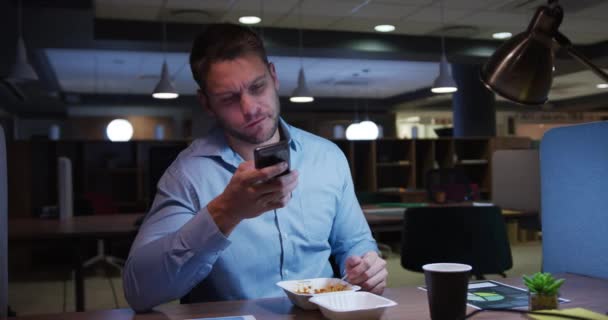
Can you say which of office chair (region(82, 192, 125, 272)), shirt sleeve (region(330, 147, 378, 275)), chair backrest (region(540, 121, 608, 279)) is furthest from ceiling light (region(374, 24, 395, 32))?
shirt sleeve (region(330, 147, 378, 275))

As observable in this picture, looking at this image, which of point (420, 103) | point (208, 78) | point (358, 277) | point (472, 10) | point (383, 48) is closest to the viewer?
point (358, 277)

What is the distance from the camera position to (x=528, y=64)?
115cm

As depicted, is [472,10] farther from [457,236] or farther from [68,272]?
[68,272]

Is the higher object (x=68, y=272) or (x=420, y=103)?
(x=420, y=103)

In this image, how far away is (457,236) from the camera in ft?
11.5

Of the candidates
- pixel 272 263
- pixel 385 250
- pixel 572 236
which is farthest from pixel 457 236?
pixel 385 250

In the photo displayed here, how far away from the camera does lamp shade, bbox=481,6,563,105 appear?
44.9 inches

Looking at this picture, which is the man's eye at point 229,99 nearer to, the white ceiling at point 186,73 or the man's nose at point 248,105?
the man's nose at point 248,105

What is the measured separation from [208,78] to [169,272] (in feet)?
1.80

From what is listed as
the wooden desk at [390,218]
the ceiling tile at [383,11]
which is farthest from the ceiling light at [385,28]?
the wooden desk at [390,218]

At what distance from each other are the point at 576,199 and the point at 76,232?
302 centimetres

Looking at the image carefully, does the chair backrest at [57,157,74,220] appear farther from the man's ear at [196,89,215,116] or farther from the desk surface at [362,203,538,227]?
the man's ear at [196,89,215,116]

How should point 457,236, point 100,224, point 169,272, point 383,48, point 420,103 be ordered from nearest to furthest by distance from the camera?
1. point 169,272
2. point 457,236
3. point 100,224
4. point 383,48
5. point 420,103

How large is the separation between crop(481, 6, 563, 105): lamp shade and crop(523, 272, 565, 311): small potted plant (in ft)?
1.26
